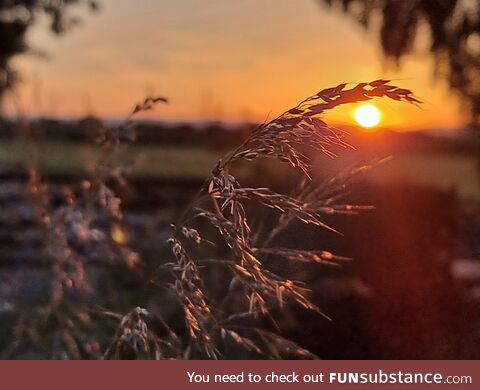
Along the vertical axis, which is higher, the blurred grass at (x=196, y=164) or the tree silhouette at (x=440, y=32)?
the tree silhouette at (x=440, y=32)

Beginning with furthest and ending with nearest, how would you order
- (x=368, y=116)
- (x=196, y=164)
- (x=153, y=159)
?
(x=153, y=159) < (x=196, y=164) < (x=368, y=116)

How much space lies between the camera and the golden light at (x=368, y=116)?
2.36m

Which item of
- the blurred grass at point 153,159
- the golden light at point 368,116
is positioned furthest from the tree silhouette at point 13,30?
the golden light at point 368,116

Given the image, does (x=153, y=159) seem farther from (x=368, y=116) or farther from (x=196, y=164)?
(x=368, y=116)

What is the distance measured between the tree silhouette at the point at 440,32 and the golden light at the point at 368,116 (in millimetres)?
1808

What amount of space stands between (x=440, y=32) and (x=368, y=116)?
76.0 inches

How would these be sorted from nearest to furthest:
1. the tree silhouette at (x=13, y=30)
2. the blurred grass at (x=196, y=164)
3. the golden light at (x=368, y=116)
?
1. the golden light at (x=368, y=116)
2. the blurred grass at (x=196, y=164)
3. the tree silhouette at (x=13, y=30)

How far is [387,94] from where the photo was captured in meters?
1.78

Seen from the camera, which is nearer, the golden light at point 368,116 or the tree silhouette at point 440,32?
the golden light at point 368,116

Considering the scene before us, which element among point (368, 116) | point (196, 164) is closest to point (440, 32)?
point (368, 116)

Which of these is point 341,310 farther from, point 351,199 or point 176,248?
point 176,248

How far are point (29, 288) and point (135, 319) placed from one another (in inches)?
121

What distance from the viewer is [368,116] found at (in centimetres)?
241

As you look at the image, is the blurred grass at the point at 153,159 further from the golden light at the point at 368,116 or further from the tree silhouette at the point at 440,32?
the golden light at the point at 368,116
